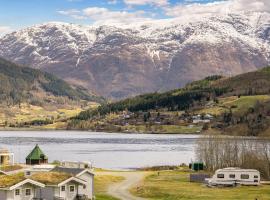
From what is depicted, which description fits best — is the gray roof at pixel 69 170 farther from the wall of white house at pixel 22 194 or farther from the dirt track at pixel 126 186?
the wall of white house at pixel 22 194

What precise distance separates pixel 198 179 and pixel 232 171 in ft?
27.7

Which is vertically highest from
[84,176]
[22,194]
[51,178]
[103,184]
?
[51,178]

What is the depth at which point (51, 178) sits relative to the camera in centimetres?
7844

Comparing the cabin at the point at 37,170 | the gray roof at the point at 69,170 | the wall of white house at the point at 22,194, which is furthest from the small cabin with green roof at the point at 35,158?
the wall of white house at the point at 22,194

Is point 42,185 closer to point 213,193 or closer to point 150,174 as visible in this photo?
point 213,193

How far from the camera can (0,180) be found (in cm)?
7388

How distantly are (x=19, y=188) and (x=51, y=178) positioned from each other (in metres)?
6.01

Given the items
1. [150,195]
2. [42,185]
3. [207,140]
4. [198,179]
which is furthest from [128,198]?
[207,140]

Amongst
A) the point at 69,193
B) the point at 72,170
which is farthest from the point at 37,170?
the point at 69,193

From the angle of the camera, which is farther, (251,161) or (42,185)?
(251,161)

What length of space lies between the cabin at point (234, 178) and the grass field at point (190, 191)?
2.18 m

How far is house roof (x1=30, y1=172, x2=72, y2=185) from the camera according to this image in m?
77.2

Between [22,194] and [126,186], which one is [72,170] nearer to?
[22,194]

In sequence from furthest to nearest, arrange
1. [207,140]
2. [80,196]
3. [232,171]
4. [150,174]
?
[207,140] < [150,174] < [232,171] < [80,196]
